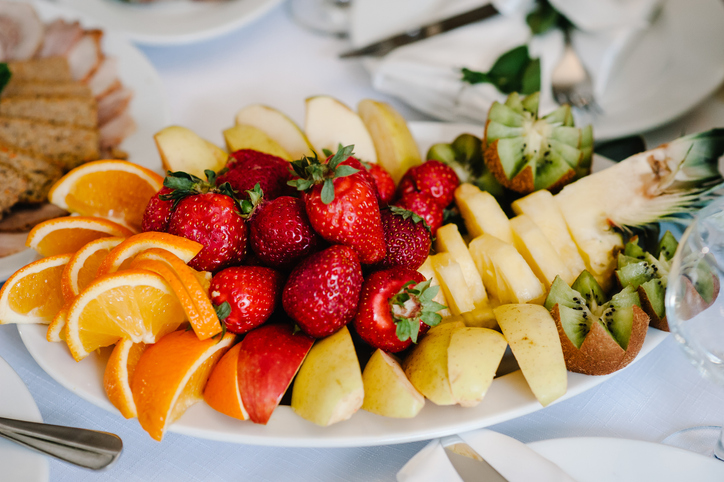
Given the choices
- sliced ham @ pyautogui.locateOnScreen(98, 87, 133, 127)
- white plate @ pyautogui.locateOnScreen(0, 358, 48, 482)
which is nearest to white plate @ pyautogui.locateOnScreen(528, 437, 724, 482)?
white plate @ pyautogui.locateOnScreen(0, 358, 48, 482)

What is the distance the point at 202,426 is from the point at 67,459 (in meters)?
0.16

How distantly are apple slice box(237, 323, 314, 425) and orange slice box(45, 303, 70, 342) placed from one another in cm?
26

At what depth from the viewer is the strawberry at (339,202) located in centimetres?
70

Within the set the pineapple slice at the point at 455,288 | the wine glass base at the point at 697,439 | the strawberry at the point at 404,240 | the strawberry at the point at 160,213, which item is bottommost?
the wine glass base at the point at 697,439

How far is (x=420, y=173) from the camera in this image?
0.91 m

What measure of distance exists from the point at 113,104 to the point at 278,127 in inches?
21.4

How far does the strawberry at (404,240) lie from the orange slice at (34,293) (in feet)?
1.63

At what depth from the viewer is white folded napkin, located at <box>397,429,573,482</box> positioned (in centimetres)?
59

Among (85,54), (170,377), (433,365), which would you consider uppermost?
(85,54)

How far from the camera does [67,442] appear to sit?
0.62m

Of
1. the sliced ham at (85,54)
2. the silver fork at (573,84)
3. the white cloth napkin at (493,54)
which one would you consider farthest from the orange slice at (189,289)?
the silver fork at (573,84)

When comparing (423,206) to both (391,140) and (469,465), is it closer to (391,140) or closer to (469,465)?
(391,140)

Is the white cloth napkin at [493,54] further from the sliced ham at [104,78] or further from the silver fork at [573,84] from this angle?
the sliced ham at [104,78]

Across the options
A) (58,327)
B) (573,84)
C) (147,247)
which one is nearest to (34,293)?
(58,327)
